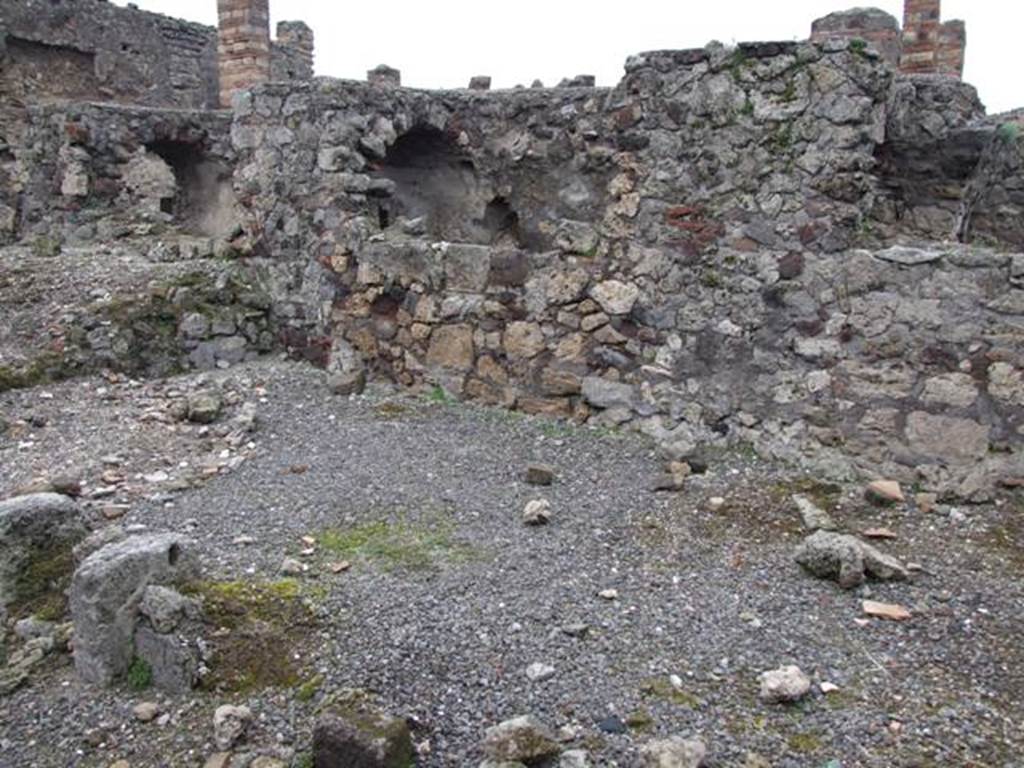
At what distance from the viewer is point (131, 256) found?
827 cm

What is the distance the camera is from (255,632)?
11.4 ft

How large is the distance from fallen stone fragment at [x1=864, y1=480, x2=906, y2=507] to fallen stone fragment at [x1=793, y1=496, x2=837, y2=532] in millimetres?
301

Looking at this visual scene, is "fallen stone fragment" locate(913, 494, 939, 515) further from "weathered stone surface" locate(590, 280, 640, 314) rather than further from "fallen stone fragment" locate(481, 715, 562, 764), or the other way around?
"fallen stone fragment" locate(481, 715, 562, 764)

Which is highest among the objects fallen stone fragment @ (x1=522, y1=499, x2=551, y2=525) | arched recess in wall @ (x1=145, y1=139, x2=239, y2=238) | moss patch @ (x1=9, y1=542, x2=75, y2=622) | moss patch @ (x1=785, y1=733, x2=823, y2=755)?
arched recess in wall @ (x1=145, y1=139, x2=239, y2=238)

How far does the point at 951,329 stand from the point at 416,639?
10.3 ft

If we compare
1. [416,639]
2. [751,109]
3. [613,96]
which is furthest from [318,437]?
[751,109]

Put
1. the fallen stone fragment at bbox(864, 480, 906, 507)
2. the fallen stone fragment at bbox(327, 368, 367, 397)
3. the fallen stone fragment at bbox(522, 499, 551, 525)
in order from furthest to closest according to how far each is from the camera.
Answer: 1. the fallen stone fragment at bbox(327, 368, 367, 397)
2. the fallen stone fragment at bbox(864, 480, 906, 507)
3. the fallen stone fragment at bbox(522, 499, 551, 525)

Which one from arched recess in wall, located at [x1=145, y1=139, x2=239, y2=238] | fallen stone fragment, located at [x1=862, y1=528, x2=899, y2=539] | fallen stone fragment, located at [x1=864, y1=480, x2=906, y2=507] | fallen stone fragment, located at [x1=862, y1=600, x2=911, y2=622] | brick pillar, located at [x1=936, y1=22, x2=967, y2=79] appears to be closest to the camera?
fallen stone fragment, located at [x1=862, y1=600, x2=911, y2=622]

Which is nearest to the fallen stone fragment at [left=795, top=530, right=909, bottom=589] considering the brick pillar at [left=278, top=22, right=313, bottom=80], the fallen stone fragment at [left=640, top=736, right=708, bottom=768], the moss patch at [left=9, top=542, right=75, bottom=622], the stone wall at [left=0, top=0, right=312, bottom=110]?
the fallen stone fragment at [left=640, top=736, right=708, bottom=768]

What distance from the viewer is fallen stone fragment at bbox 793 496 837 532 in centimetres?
433

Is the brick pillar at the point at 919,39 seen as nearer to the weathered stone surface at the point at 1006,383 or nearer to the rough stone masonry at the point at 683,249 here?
the rough stone masonry at the point at 683,249

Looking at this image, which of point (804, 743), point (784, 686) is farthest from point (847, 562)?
point (804, 743)

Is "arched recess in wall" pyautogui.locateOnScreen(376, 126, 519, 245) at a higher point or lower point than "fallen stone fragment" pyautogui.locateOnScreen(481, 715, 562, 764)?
higher

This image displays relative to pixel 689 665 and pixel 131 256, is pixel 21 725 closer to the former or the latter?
pixel 689 665
